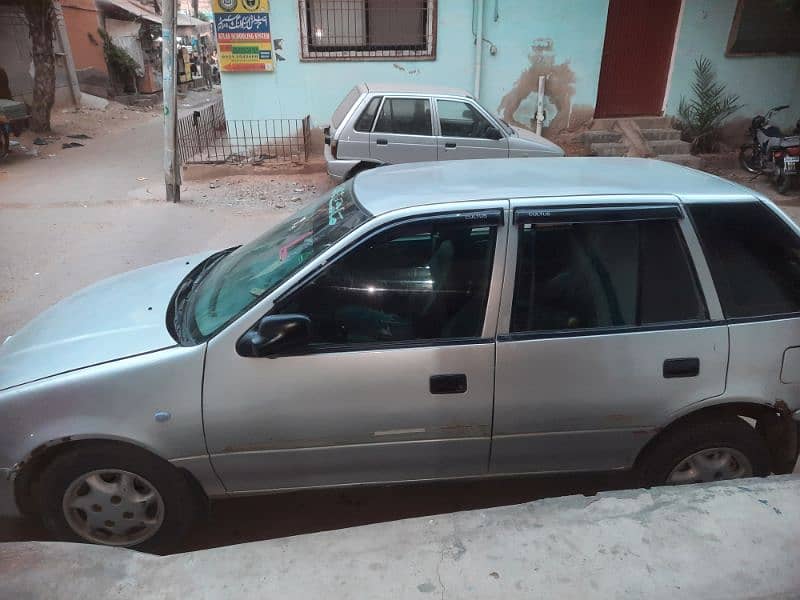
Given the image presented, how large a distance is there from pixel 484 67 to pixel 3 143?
9.61 meters

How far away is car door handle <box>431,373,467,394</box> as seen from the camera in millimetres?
2367

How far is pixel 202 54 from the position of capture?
32719 mm

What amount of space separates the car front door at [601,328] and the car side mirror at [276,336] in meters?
0.82

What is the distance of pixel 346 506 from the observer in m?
3.01

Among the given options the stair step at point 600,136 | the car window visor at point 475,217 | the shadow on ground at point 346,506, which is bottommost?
the shadow on ground at point 346,506

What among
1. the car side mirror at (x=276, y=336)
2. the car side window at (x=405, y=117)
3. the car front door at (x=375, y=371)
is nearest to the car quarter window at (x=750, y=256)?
the car front door at (x=375, y=371)

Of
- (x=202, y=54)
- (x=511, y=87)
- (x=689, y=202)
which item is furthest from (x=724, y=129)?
(x=202, y=54)

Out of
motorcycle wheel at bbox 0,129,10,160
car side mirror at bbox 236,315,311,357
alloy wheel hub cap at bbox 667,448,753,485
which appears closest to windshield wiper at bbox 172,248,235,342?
car side mirror at bbox 236,315,311,357

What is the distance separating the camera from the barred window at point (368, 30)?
10438mm

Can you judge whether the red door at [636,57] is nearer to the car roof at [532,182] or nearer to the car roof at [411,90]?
the car roof at [411,90]

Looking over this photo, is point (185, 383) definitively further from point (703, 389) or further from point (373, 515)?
point (703, 389)

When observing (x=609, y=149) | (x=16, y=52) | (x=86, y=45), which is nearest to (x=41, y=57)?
(x=16, y=52)

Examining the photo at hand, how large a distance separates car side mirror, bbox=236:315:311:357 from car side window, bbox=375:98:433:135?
6100 mm

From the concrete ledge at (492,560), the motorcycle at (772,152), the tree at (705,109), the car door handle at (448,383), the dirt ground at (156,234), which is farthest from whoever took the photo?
the tree at (705,109)
